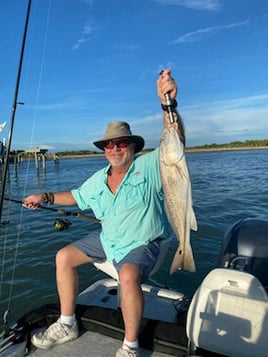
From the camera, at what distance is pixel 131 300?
2588 mm

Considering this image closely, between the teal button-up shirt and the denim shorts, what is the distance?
0.06m

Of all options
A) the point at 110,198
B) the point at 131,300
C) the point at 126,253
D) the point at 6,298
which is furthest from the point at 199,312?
the point at 6,298

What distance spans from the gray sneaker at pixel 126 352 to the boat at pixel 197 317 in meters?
0.17

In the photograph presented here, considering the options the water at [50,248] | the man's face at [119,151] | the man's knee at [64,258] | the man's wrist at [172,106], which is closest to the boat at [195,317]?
the man's knee at [64,258]

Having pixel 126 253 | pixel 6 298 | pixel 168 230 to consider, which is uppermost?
pixel 168 230

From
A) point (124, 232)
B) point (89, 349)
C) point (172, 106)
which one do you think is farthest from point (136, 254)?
point (172, 106)

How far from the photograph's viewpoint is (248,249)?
Answer: 353 cm

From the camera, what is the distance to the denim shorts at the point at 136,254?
2803 millimetres

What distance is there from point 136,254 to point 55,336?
0.98 m

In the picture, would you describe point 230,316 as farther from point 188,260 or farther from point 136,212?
point 136,212

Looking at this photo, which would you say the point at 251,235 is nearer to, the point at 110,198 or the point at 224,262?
the point at 224,262

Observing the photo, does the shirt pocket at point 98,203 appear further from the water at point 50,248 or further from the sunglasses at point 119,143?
the water at point 50,248

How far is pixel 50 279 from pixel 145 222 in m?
3.43

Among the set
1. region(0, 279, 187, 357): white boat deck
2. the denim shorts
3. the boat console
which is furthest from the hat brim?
region(0, 279, 187, 357): white boat deck
